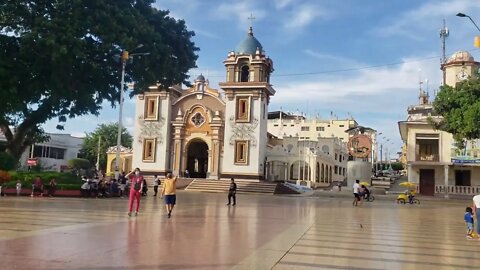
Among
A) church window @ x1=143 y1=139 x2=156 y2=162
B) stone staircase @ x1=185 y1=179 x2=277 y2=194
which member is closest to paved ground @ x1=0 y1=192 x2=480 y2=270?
stone staircase @ x1=185 y1=179 x2=277 y2=194

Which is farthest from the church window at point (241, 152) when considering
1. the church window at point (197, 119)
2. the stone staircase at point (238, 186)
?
the church window at point (197, 119)

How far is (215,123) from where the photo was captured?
164 feet

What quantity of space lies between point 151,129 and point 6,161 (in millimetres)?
24732

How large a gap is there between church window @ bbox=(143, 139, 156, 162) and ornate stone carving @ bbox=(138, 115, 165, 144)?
1.47 feet

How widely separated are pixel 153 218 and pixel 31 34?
12.4 m

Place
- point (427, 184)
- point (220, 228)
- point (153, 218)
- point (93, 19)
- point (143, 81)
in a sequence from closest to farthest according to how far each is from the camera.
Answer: point (220, 228)
point (153, 218)
point (93, 19)
point (143, 81)
point (427, 184)

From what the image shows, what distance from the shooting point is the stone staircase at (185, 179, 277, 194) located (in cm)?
4344

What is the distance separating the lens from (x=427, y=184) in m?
45.9

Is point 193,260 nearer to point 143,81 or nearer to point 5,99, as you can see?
point 5,99

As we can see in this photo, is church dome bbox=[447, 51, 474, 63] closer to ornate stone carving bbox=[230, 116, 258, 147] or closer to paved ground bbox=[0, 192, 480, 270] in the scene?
ornate stone carving bbox=[230, 116, 258, 147]

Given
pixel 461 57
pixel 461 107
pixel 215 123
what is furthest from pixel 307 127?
pixel 461 107

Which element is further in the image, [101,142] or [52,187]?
[101,142]

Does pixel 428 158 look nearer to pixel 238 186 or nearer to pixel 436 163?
pixel 436 163

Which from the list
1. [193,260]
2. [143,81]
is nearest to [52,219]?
[193,260]
